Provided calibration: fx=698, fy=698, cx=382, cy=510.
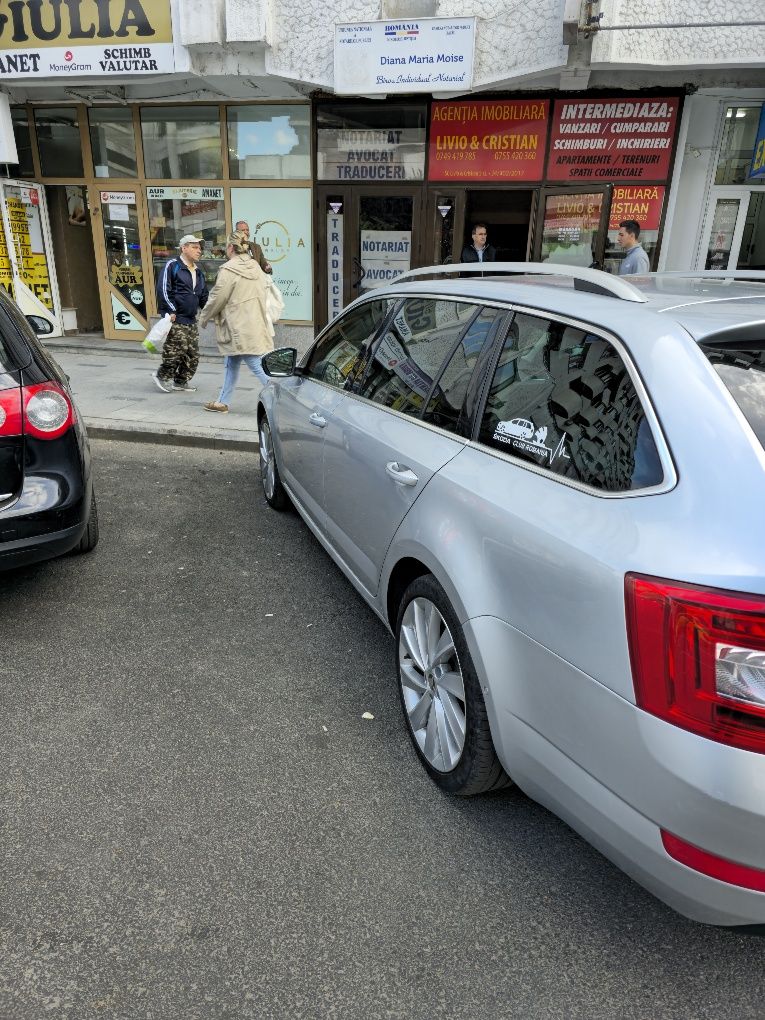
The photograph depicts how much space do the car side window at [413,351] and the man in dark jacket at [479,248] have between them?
710cm

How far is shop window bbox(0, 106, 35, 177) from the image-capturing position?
11.1m

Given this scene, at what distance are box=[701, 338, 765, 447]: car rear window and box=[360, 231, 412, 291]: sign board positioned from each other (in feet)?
29.6

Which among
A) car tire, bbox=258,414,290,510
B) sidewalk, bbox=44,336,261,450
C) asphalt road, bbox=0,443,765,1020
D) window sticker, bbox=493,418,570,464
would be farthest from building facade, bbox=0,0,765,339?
asphalt road, bbox=0,443,765,1020

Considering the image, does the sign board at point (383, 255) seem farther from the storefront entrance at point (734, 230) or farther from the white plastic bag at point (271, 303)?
the storefront entrance at point (734, 230)

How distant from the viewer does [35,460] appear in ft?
11.1

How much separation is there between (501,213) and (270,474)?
22.8ft

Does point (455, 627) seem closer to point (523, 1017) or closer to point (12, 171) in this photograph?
point (523, 1017)

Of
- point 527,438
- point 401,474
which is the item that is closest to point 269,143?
point 401,474

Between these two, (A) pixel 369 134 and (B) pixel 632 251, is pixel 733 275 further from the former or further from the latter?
(A) pixel 369 134

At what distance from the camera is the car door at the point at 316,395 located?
3543 mm

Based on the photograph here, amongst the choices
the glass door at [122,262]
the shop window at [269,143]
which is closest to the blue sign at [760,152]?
the shop window at [269,143]

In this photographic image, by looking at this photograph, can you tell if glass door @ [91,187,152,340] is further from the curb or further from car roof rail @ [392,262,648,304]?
car roof rail @ [392,262,648,304]

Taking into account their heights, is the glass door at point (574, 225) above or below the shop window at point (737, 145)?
below

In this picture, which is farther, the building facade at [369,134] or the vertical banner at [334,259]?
the vertical banner at [334,259]
